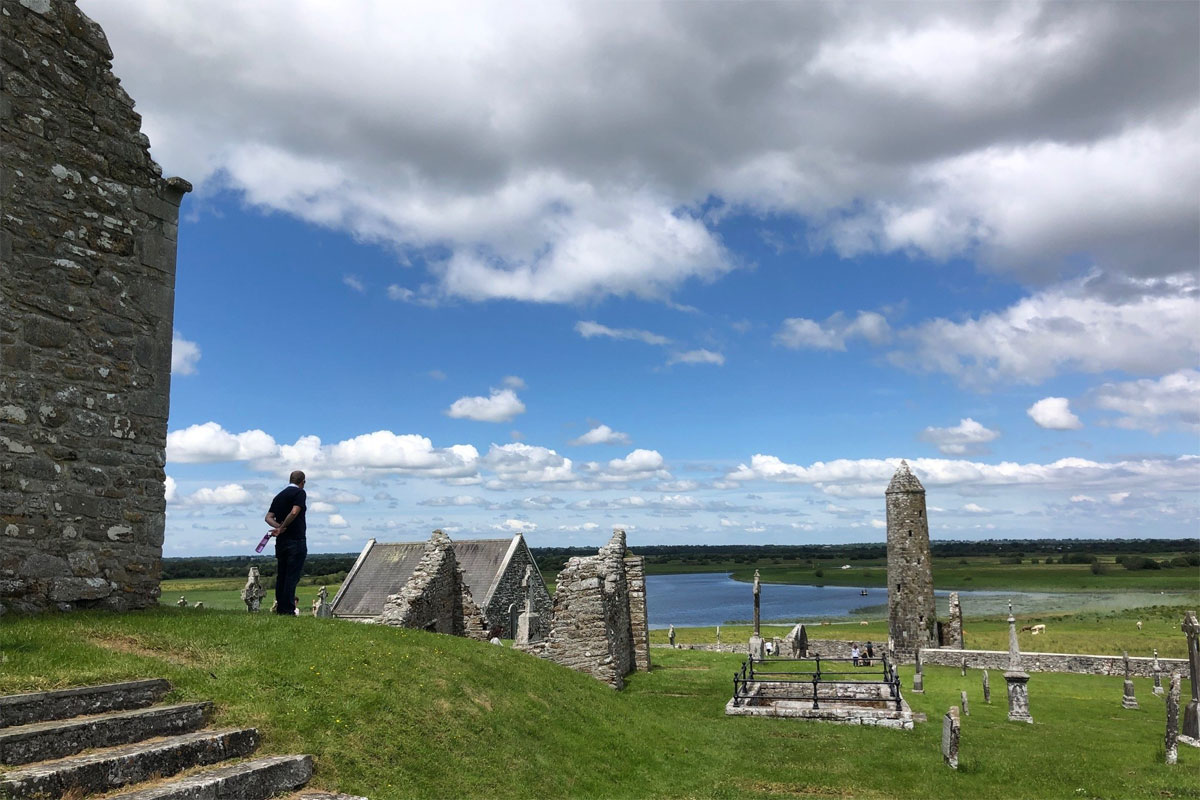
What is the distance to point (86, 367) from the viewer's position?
9188 millimetres

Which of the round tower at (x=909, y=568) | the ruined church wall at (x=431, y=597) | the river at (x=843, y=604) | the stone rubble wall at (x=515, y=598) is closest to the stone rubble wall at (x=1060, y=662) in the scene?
the round tower at (x=909, y=568)

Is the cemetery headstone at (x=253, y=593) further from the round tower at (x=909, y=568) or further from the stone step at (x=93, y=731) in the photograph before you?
the round tower at (x=909, y=568)

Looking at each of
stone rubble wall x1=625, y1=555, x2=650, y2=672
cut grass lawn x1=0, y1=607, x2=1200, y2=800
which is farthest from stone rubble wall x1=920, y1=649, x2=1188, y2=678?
cut grass lawn x1=0, y1=607, x2=1200, y2=800

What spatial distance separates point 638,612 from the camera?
938 inches

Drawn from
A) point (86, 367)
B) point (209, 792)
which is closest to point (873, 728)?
point (209, 792)

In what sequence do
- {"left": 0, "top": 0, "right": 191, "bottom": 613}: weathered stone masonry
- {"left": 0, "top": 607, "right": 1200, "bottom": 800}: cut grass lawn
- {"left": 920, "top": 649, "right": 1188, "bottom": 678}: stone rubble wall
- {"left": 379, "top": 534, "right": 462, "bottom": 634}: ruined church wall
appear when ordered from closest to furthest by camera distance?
{"left": 0, "top": 607, "right": 1200, "bottom": 800}: cut grass lawn
{"left": 0, "top": 0, "right": 191, "bottom": 613}: weathered stone masonry
{"left": 379, "top": 534, "right": 462, "bottom": 634}: ruined church wall
{"left": 920, "top": 649, "right": 1188, "bottom": 678}: stone rubble wall

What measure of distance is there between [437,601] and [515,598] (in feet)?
45.1

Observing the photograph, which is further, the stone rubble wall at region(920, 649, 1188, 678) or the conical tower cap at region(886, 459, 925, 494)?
the conical tower cap at region(886, 459, 925, 494)

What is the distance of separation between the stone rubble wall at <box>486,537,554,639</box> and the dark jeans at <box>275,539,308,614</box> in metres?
18.8

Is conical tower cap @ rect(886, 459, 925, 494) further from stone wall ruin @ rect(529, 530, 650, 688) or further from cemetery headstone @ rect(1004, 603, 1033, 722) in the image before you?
stone wall ruin @ rect(529, 530, 650, 688)

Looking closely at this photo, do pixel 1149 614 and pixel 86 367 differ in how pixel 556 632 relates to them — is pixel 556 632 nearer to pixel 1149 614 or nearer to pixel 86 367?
pixel 86 367

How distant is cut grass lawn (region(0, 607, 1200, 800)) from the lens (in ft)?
23.7

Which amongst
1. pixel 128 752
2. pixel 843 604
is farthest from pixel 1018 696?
pixel 843 604

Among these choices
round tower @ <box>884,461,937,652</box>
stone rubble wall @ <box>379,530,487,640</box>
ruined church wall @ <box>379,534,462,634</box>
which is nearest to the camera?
ruined church wall @ <box>379,534,462,634</box>
